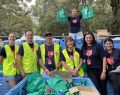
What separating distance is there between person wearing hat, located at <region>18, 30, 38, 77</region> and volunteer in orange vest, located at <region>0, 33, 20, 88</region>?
13 centimetres

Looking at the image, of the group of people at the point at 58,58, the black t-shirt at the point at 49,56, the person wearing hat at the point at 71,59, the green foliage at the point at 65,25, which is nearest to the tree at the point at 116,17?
the green foliage at the point at 65,25

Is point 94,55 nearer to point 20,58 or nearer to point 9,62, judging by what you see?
point 20,58

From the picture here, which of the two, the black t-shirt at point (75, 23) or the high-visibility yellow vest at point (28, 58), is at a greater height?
the black t-shirt at point (75, 23)

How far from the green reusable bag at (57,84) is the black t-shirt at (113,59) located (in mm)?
1730

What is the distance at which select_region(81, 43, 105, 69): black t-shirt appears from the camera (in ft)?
24.2

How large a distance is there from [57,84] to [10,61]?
204 cm

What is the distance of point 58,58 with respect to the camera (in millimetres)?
7570

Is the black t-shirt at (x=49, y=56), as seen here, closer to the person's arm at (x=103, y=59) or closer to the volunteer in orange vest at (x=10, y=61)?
the volunteer in orange vest at (x=10, y=61)

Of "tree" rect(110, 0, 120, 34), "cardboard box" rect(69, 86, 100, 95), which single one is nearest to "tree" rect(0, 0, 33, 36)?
"tree" rect(110, 0, 120, 34)

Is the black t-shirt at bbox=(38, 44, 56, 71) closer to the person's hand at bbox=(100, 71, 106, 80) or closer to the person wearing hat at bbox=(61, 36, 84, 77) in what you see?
the person wearing hat at bbox=(61, 36, 84, 77)

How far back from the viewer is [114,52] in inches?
288

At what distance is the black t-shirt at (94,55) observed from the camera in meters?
7.38

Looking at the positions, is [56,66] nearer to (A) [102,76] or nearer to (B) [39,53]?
(B) [39,53]

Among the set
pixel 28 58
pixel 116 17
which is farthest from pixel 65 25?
pixel 28 58
